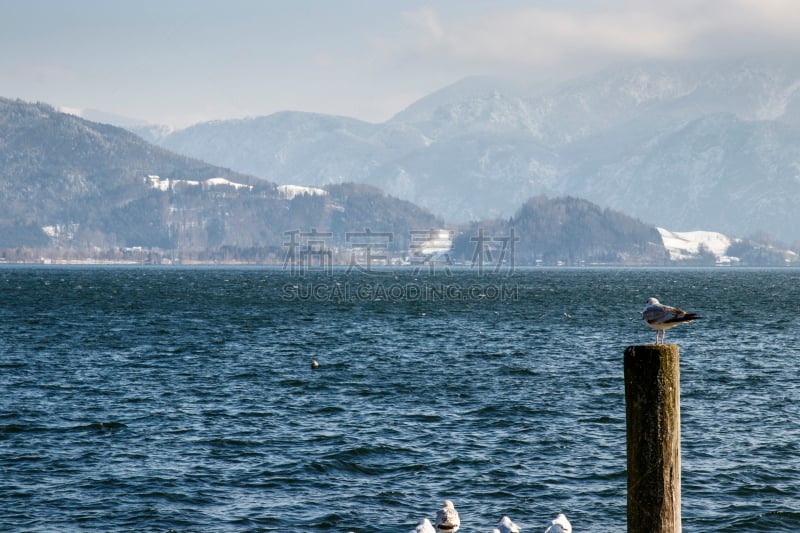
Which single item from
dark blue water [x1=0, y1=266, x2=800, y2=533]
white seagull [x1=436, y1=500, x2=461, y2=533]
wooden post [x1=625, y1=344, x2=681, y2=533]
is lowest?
dark blue water [x1=0, y1=266, x2=800, y2=533]

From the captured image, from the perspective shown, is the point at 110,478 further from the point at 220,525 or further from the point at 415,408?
the point at 415,408

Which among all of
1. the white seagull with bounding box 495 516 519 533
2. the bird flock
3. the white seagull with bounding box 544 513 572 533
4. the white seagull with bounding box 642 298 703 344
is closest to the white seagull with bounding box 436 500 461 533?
the bird flock

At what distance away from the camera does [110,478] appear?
2866cm

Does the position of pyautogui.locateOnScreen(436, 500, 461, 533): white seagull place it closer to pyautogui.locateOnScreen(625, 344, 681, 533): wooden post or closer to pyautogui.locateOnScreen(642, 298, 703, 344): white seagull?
pyautogui.locateOnScreen(642, 298, 703, 344): white seagull

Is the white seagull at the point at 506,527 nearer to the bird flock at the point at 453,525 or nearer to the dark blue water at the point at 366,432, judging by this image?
the bird flock at the point at 453,525

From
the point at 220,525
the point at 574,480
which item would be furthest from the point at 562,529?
the point at 220,525

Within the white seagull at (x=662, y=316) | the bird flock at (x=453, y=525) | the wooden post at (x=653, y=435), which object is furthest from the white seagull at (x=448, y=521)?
the wooden post at (x=653, y=435)

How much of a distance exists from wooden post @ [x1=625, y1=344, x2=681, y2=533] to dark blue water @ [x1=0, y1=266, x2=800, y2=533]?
9140 mm

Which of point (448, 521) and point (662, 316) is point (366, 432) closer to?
point (448, 521)

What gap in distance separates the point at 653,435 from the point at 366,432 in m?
21.1

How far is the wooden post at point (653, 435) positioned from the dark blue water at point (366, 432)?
30.0 ft

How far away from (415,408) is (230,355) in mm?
24263

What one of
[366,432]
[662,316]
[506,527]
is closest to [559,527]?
[506,527]

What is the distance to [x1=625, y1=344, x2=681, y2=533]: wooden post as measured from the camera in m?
14.6
